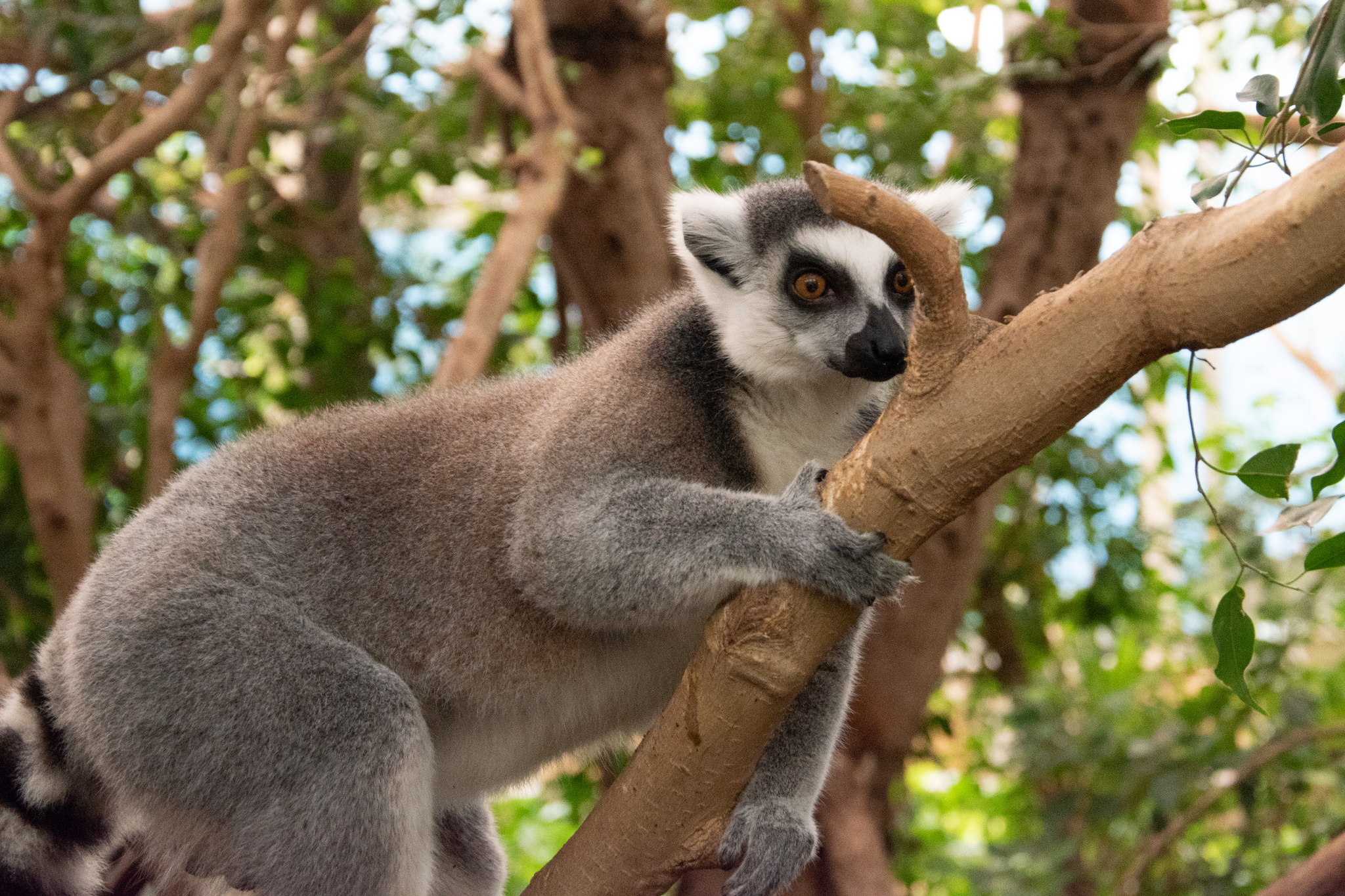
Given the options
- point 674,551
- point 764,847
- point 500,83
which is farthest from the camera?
point 500,83

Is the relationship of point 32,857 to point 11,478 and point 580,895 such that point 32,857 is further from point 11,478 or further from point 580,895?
point 11,478

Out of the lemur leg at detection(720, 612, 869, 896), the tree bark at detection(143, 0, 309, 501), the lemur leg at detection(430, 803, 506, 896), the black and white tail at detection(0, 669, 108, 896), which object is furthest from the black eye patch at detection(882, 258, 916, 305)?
the tree bark at detection(143, 0, 309, 501)

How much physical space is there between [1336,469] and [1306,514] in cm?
13

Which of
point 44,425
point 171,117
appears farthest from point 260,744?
point 171,117

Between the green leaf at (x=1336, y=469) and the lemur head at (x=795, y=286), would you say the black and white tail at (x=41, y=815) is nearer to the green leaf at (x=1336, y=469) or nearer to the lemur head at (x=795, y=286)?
the lemur head at (x=795, y=286)

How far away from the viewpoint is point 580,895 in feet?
8.75

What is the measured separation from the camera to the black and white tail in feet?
9.00

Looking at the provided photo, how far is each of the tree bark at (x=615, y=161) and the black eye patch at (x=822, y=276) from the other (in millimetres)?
2580

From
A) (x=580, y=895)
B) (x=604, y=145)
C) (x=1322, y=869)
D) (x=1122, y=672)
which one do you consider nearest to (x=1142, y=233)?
(x=580, y=895)

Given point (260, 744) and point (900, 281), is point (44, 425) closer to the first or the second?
point (260, 744)

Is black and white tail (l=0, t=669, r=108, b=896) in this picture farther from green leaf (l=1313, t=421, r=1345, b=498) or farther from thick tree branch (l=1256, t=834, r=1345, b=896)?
thick tree branch (l=1256, t=834, r=1345, b=896)

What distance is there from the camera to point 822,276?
10.0 ft

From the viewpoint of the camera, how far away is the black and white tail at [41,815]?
274 centimetres

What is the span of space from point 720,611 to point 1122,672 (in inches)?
231
